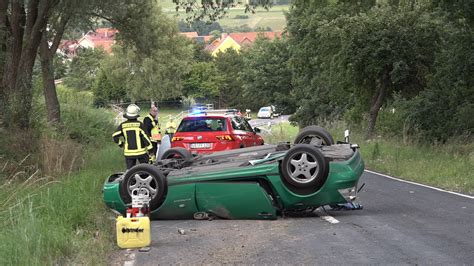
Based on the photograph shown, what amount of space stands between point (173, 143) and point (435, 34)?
48.2 feet

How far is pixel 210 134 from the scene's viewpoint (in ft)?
51.1

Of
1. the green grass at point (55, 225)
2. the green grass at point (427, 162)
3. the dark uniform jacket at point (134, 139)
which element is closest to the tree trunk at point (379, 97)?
the green grass at point (427, 162)

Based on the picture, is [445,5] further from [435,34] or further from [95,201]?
[95,201]

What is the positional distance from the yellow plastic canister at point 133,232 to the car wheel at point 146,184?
1580 mm

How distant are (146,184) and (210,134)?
656 cm

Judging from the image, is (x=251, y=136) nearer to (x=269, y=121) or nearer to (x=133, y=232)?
(x=133, y=232)

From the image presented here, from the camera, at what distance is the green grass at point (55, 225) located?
252 inches

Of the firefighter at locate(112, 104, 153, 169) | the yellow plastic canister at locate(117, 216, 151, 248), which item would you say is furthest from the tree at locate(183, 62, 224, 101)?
the yellow plastic canister at locate(117, 216, 151, 248)

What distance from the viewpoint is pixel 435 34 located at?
1016 inches

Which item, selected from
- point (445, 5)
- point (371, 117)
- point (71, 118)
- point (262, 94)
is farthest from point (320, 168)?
point (262, 94)

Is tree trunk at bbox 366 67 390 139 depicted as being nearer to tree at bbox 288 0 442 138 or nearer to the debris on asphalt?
tree at bbox 288 0 442 138

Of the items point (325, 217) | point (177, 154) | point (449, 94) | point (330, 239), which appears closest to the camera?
point (330, 239)

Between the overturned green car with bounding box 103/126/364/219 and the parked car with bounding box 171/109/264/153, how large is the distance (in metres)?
6.06

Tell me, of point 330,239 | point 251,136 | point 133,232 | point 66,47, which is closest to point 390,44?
point 251,136
